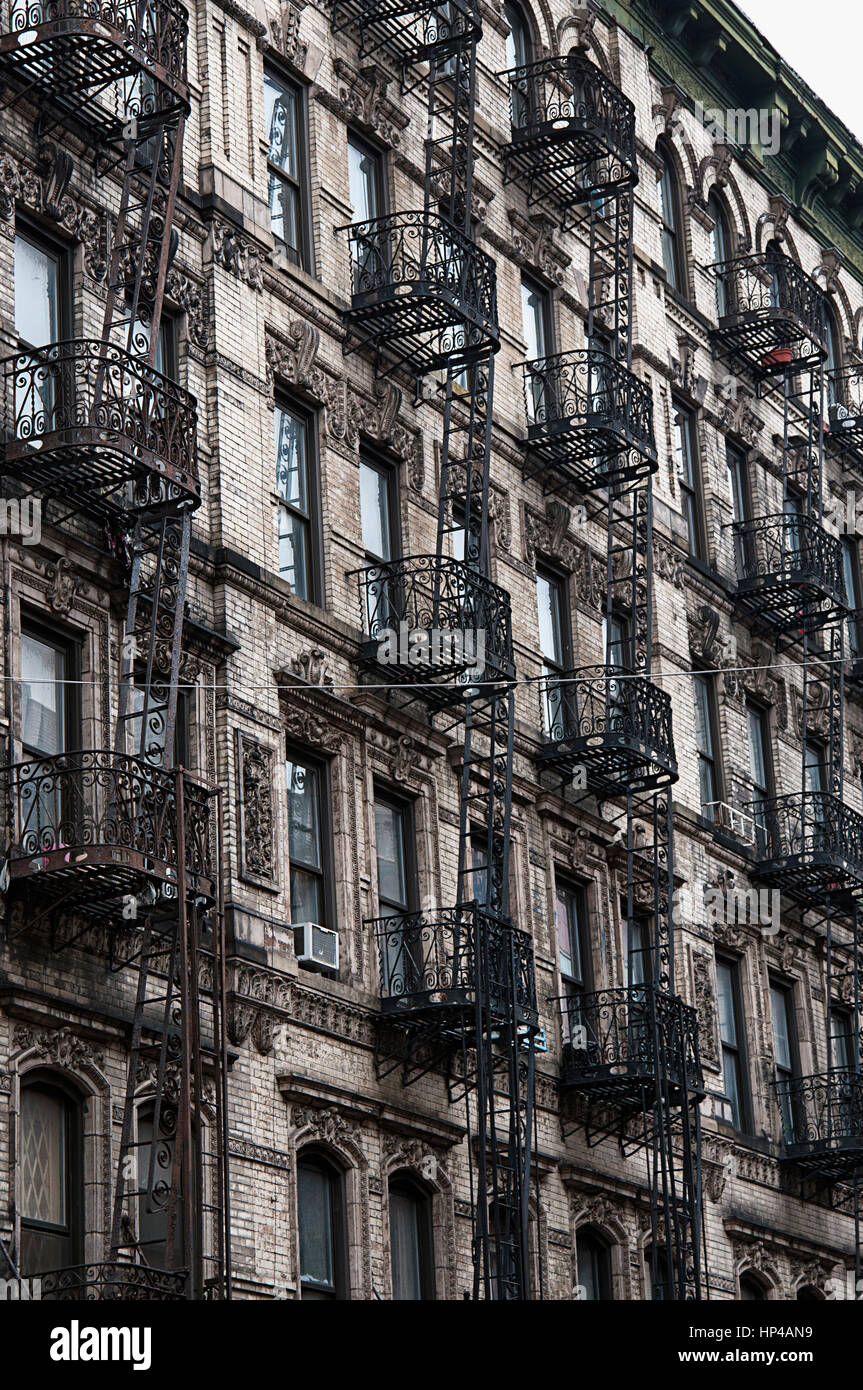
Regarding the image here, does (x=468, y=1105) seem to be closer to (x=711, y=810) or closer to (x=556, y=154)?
(x=711, y=810)

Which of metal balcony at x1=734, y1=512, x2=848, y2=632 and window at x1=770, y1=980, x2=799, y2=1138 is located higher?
metal balcony at x1=734, y1=512, x2=848, y2=632

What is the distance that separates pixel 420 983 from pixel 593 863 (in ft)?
18.1

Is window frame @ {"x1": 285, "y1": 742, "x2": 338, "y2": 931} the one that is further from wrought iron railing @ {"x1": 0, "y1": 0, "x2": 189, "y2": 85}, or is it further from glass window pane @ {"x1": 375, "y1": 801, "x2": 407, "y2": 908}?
wrought iron railing @ {"x1": 0, "y1": 0, "x2": 189, "y2": 85}

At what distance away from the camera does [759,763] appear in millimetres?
36375

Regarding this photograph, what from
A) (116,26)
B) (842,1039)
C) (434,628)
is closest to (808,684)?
(842,1039)

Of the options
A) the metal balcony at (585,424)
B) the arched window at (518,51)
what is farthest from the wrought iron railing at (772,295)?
the metal balcony at (585,424)

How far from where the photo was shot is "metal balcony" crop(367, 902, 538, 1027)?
2478 centimetres

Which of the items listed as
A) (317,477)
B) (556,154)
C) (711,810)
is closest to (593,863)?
(711,810)

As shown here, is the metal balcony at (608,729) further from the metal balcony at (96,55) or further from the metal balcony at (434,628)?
the metal balcony at (96,55)

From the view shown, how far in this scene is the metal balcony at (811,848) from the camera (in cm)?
3419

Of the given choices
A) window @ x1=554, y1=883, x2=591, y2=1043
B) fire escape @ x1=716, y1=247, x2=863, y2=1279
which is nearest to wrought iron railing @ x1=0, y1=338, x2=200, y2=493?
window @ x1=554, y1=883, x2=591, y2=1043

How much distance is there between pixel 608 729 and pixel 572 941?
2.61 m

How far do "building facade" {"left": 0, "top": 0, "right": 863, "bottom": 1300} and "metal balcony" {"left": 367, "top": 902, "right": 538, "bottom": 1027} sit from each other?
0.17 metres

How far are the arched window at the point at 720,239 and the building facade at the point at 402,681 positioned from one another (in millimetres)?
95
